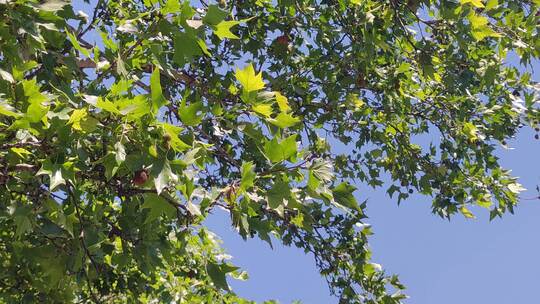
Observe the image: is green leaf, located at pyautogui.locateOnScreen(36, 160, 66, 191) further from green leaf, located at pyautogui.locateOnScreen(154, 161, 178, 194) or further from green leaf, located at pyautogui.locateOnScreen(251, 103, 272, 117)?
green leaf, located at pyautogui.locateOnScreen(251, 103, 272, 117)

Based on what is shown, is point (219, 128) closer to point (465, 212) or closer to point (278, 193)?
point (278, 193)

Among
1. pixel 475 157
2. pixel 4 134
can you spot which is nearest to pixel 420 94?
pixel 475 157

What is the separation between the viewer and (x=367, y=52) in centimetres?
499

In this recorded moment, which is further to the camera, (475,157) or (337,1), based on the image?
(475,157)

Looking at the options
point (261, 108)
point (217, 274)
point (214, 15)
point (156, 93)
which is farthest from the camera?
point (217, 274)

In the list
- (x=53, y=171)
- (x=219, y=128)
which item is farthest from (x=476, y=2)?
(x=53, y=171)


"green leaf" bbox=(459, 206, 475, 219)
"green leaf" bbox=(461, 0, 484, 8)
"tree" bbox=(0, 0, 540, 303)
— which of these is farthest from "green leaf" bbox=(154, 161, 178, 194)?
"green leaf" bbox=(459, 206, 475, 219)

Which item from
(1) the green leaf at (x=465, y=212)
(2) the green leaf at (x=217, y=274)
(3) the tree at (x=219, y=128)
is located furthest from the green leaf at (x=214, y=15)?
(1) the green leaf at (x=465, y=212)

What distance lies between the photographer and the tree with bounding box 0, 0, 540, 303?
8.94 feet

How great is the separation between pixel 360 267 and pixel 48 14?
11.3 ft

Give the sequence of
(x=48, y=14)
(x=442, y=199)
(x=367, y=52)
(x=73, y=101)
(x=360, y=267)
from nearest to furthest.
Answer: (x=73, y=101) → (x=48, y=14) → (x=367, y=52) → (x=360, y=267) → (x=442, y=199)

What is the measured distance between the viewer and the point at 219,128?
429 cm

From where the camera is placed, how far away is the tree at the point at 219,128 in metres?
2.72

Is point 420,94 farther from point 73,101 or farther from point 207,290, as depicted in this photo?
point 73,101
